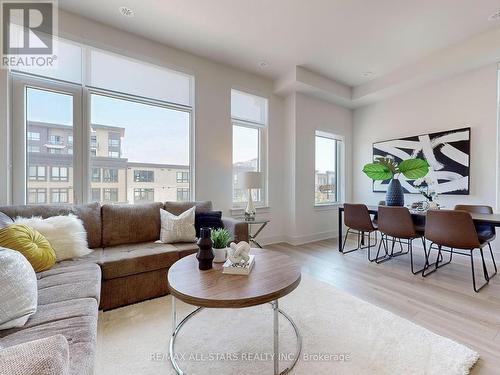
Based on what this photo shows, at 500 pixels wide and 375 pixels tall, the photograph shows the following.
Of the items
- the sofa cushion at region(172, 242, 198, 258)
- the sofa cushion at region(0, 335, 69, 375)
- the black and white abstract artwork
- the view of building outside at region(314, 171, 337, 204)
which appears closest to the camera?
the sofa cushion at region(0, 335, 69, 375)

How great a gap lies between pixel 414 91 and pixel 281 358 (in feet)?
15.3

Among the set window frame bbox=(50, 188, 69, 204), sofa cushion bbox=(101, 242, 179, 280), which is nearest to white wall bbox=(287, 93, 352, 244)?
sofa cushion bbox=(101, 242, 179, 280)

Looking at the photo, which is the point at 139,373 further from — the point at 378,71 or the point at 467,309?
the point at 378,71

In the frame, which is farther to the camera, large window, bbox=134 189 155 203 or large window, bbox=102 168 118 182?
large window, bbox=134 189 155 203

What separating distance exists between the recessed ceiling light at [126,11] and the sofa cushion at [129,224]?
218cm

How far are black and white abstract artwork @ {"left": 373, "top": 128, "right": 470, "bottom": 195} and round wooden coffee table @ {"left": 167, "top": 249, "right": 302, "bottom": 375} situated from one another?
137 inches

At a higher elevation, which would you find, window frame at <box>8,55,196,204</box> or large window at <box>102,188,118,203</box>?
window frame at <box>8,55,196,204</box>

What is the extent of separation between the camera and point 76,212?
2.37 m

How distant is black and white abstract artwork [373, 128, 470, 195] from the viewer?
139 inches

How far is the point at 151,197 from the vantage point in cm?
324

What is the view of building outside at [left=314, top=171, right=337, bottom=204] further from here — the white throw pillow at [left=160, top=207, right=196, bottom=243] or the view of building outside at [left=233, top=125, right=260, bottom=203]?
the white throw pillow at [left=160, top=207, right=196, bottom=243]

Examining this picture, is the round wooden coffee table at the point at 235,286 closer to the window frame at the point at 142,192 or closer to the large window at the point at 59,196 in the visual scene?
the window frame at the point at 142,192

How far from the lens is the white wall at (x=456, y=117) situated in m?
3.30

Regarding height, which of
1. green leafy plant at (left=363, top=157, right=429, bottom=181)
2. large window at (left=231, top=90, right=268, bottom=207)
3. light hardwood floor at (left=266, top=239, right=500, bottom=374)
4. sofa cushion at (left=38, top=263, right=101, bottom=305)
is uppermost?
large window at (left=231, top=90, right=268, bottom=207)
